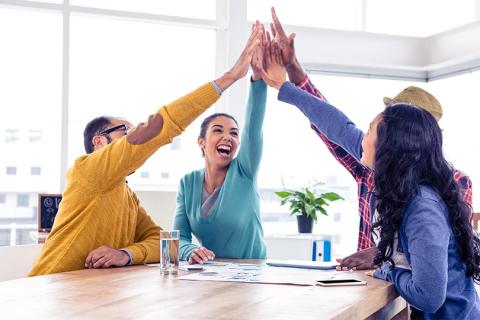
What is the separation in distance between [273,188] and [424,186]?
15.7 ft

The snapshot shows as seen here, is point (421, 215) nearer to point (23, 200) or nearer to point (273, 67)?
point (273, 67)

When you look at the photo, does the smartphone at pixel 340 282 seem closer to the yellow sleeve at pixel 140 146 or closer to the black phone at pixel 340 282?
the black phone at pixel 340 282

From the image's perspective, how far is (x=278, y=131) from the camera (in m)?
6.62

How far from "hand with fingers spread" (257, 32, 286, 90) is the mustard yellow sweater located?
528 millimetres

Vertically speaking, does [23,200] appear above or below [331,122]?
below

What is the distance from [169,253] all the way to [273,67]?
0.98 m

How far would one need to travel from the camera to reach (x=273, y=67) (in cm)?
268

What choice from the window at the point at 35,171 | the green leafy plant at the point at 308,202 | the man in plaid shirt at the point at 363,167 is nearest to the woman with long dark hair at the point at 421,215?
the man in plaid shirt at the point at 363,167

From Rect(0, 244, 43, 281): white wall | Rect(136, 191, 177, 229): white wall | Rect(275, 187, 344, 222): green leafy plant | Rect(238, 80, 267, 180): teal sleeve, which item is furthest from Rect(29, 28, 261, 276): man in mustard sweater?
Rect(275, 187, 344, 222): green leafy plant

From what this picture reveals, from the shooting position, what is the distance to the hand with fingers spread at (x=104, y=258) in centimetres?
215

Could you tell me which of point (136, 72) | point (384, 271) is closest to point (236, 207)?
point (384, 271)

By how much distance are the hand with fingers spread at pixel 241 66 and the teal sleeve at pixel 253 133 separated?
0.17 m

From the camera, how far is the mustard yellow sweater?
6.84ft

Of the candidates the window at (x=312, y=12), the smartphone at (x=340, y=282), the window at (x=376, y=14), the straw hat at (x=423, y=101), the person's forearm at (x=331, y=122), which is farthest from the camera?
the window at (x=376, y=14)
